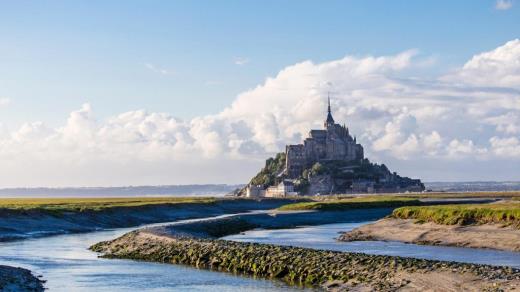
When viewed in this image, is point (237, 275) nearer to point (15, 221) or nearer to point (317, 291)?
point (317, 291)

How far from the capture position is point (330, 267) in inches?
1470

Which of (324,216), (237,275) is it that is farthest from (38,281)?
(324,216)

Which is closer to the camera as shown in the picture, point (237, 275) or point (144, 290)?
point (144, 290)

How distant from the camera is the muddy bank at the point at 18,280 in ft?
110

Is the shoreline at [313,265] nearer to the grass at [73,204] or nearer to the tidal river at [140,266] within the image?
the tidal river at [140,266]

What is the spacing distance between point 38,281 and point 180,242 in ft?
49.6

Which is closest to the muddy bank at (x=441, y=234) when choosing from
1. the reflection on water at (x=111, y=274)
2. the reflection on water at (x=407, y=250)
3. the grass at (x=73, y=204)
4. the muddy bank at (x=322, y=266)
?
the reflection on water at (x=407, y=250)

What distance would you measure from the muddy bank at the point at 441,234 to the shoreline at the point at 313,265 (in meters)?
13.7

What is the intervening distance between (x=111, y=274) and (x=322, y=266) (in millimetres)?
11397

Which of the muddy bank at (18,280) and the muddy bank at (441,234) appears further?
the muddy bank at (441,234)

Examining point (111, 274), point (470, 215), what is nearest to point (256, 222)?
point (470, 215)

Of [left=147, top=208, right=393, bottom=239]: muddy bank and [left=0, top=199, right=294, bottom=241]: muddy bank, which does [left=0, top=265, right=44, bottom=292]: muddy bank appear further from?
[left=0, top=199, right=294, bottom=241]: muddy bank

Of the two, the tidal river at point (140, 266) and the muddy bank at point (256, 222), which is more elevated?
the muddy bank at point (256, 222)

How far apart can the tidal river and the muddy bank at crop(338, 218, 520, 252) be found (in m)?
1.73
